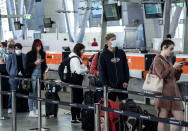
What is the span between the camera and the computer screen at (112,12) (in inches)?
973

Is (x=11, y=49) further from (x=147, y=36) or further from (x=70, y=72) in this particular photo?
(x=147, y=36)

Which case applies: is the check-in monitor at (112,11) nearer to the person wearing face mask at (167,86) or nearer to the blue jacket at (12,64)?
the blue jacket at (12,64)

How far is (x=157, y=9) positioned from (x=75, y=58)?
13.9 m

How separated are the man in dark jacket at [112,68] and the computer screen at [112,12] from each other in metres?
16.6

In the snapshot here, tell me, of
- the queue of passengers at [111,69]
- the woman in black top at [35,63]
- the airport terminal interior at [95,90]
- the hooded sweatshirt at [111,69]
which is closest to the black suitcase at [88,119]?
the airport terminal interior at [95,90]

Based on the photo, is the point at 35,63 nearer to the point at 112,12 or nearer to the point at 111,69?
the point at 111,69

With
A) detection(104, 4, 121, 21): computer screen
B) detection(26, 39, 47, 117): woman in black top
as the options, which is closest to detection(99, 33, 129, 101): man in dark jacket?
detection(26, 39, 47, 117): woman in black top

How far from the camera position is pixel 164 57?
275 inches

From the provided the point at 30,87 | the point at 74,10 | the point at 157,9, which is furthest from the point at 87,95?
the point at 74,10

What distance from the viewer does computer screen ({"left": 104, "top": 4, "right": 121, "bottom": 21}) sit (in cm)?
2470

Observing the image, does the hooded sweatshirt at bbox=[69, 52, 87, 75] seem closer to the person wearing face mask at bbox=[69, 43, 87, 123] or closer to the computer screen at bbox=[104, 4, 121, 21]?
the person wearing face mask at bbox=[69, 43, 87, 123]

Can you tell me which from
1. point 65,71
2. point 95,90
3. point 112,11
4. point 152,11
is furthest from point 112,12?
point 95,90

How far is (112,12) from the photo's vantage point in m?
25.1

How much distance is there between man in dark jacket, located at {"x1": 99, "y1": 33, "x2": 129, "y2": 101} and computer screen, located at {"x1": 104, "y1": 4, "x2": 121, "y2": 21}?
1656cm
